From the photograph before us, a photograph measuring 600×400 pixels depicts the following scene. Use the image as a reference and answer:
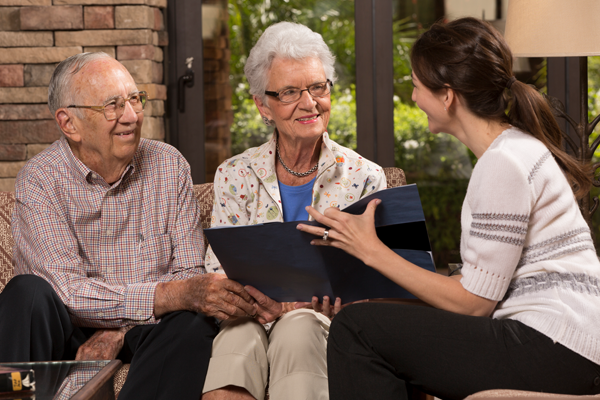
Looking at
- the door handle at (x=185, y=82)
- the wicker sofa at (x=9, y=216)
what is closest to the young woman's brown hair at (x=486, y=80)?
the wicker sofa at (x=9, y=216)

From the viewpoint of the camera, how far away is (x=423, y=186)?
118 inches

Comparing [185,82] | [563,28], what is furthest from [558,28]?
[185,82]

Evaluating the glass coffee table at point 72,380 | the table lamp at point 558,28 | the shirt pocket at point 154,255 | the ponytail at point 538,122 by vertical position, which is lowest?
the glass coffee table at point 72,380

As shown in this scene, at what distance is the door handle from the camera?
2.85 metres

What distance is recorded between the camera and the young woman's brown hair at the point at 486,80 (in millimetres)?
1303

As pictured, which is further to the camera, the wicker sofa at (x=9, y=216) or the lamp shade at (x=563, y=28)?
the wicker sofa at (x=9, y=216)

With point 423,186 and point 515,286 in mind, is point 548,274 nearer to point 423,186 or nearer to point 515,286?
point 515,286

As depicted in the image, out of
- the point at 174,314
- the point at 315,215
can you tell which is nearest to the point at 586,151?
the point at 315,215

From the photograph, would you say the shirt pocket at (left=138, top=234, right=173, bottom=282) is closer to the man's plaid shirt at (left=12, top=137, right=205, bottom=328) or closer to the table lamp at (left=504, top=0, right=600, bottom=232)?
the man's plaid shirt at (left=12, top=137, right=205, bottom=328)

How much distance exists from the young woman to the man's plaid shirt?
0.71m

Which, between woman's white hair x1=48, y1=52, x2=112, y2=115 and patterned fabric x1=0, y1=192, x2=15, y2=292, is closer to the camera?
woman's white hair x1=48, y1=52, x2=112, y2=115

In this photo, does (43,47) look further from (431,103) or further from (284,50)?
(431,103)

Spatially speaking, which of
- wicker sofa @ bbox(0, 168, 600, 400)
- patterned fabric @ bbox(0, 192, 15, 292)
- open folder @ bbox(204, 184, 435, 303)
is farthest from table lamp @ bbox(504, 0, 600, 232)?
patterned fabric @ bbox(0, 192, 15, 292)

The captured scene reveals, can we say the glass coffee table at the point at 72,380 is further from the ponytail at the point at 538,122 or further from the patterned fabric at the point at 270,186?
the ponytail at the point at 538,122
